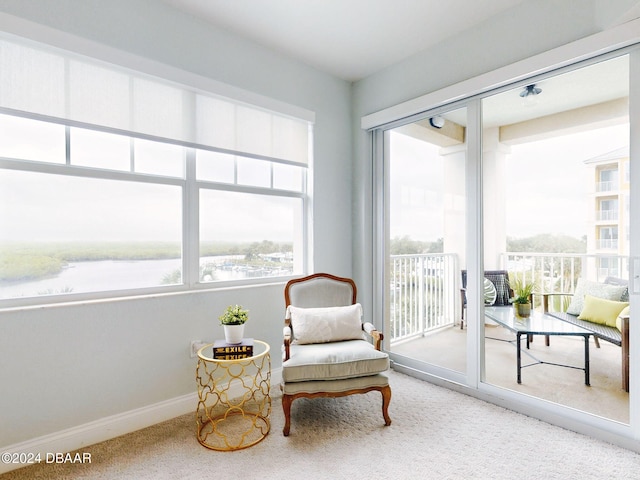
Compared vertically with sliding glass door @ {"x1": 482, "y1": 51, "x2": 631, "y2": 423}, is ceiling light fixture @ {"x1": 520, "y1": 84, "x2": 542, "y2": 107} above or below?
above

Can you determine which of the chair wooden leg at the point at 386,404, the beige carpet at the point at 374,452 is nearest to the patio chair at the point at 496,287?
the beige carpet at the point at 374,452

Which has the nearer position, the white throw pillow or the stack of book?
the stack of book

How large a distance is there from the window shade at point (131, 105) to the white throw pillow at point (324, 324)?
4.40 ft

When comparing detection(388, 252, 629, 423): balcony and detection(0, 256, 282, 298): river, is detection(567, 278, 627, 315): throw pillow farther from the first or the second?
detection(0, 256, 282, 298): river

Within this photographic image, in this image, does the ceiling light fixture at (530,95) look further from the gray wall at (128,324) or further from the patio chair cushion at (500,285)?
the gray wall at (128,324)

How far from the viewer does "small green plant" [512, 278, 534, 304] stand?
8.26ft

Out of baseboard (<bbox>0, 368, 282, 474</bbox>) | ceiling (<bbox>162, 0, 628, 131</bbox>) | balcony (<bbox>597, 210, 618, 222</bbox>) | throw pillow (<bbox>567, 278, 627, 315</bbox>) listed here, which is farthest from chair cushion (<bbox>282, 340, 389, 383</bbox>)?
ceiling (<bbox>162, 0, 628, 131</bbox>)

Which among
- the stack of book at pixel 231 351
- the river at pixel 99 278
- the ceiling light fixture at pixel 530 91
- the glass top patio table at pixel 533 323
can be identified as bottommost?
the stack of book at pixel 231 351

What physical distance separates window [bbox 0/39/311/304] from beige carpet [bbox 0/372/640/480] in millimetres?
967

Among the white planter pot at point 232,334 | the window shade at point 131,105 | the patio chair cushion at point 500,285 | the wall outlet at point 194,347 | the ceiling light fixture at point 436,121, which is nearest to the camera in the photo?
the window shade at point 131,105

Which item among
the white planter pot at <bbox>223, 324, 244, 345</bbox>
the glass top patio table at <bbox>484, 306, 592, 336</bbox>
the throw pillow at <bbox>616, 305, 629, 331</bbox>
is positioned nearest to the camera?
the throw pillow at <bbox>616, 305, 629, 331</bbox>

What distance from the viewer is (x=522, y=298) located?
8.34 ft

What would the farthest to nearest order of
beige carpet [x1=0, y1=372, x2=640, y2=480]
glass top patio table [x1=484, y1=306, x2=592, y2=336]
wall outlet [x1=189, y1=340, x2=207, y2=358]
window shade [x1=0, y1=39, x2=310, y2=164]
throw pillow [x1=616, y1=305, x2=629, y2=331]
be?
wall outlet [x1=189, y1=340, x2=207, y2=358]
glass top patio table [x1=484, y1=306, x2=592, y2=336]
throw pillow [x1=616, y1=305, x2=629, y2=331]
window shade [x1=0, y1=39, x2=310, y2=164]
beige carpet [x1=0, y1=372, x2=640, y2=480]

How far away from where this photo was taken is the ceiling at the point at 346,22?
236 cm
